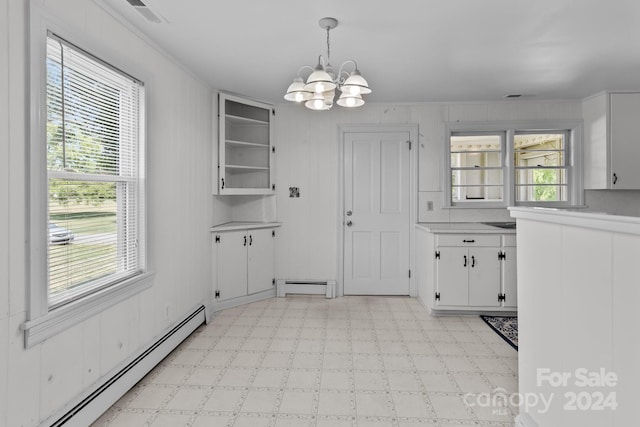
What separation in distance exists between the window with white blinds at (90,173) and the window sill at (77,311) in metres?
0.05

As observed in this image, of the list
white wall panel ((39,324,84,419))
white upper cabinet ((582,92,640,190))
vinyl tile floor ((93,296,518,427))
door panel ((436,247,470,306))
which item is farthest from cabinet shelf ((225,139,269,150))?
white upper cabinet ((582,92,640,190))

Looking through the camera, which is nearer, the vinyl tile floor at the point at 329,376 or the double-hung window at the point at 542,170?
the vinyl tile floor at the point at 329,376

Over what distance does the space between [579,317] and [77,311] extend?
7.48 ft

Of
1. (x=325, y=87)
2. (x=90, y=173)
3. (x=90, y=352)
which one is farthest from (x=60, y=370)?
(x=325, y=87)

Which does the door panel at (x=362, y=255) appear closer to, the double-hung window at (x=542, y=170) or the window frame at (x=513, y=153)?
the window frame at (x=513, y=153)

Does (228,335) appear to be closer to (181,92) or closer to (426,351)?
(426,351)

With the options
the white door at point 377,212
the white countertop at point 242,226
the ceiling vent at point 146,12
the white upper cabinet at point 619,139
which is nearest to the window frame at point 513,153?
the white upper cabinet at point 619,139

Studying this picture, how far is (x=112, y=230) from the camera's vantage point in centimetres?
218

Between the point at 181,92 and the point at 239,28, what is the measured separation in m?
0.93

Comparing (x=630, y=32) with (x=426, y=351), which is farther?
(x=426, y=351)

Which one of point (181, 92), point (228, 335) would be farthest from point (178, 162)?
point (228, 335)

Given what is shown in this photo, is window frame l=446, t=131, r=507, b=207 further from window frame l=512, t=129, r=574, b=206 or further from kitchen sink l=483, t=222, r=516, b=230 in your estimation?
kitchen sink l=483, t=222, r=516, b=230

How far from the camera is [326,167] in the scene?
4.30 metres

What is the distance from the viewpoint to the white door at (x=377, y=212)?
13.9 ft
